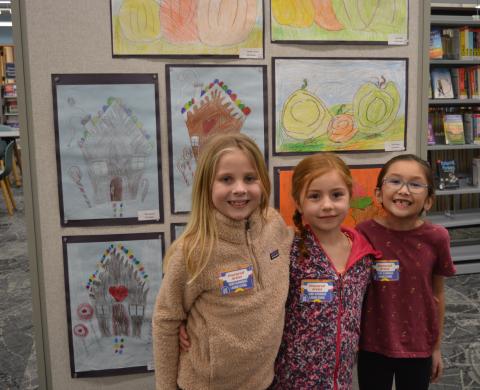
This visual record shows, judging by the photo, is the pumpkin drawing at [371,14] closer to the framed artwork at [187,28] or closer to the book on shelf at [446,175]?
the framed artwork at [187,28]

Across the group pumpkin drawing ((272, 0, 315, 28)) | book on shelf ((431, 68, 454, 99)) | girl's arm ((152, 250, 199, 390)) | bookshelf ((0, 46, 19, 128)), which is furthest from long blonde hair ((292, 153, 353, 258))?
bookshelf ((0, 46, 19, 128))

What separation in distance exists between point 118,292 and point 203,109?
2.73 ft

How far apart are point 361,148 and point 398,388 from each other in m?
0.97

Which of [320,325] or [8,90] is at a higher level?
[8,90]

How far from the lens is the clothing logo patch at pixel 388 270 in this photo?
150cm

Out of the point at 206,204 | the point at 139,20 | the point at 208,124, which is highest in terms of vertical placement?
the point at 139,20

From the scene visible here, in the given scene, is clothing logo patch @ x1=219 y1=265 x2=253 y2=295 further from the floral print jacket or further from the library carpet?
the library carpet

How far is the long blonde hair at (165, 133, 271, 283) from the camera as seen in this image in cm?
130

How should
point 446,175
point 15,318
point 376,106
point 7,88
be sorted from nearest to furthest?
1. point 376,106
2. point 15,318
3. point 446,175
4. point 7,88

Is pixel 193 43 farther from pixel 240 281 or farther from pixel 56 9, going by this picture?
pixel 240 281

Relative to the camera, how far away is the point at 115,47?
180 cm
